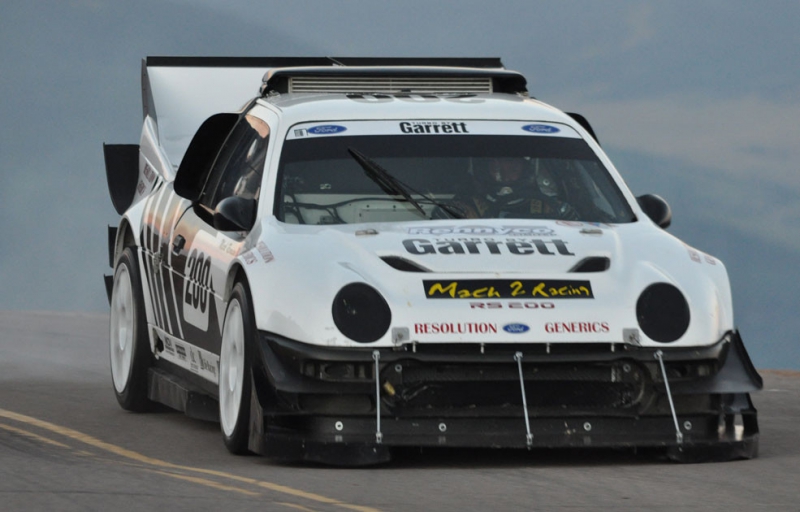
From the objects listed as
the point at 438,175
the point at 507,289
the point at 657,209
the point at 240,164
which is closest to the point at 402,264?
the point at 507,289

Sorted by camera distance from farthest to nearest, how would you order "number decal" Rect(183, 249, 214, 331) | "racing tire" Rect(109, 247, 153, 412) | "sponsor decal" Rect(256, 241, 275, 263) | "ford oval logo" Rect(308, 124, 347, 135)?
"racing tire" Rect(109, 247, 153, 412) < "ford oval logo" Rect(308, 124, 347, 135) < "number decal" Rect(183, 249, 214, 331) < "sponsor decal" Rect(256, 241, 275, 263)

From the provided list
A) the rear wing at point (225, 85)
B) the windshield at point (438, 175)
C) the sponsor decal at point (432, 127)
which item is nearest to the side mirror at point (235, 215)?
the windshield at point (438, 175)

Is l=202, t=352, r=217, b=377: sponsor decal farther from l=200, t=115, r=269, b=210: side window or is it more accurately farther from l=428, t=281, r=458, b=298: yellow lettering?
l=428, t=281, r=458, b=298: yellow lettering

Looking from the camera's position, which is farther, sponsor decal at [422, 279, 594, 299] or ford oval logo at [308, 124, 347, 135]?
ford oval logo at [308, 124, 347, 135]

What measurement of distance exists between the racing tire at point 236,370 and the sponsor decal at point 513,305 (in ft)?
3.45

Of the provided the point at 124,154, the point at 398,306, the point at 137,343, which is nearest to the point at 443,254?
the point at 398,306

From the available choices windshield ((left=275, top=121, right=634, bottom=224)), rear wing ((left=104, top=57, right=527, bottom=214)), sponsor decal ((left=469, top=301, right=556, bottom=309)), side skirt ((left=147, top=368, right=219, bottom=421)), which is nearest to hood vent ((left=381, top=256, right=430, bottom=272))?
sponsor decal ((left=469, top=301, right=556, bottom=309))

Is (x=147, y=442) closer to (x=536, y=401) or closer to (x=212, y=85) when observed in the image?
(x=536, y=401)

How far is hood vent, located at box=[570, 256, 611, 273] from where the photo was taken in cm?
832

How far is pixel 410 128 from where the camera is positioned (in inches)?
380

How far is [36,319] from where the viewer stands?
1938 centimetres

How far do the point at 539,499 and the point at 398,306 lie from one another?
4.18 ft

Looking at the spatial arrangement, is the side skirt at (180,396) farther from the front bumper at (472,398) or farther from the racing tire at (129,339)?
the front bumper at (472,398)

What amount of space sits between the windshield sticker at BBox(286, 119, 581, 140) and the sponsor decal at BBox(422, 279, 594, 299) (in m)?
1.63
